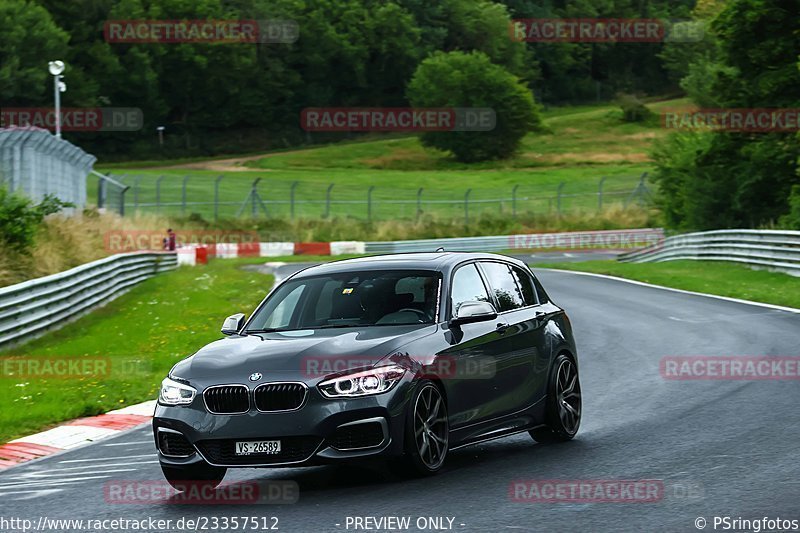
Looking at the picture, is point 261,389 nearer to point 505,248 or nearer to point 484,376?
point 484,376

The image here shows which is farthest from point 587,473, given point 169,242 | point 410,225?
point 410,225

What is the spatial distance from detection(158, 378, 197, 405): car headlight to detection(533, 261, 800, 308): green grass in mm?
17006

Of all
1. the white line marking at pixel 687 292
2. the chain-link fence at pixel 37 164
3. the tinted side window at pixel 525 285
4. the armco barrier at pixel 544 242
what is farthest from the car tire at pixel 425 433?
the armco barrier at pixel 544 242

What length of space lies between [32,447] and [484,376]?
4.54 meters

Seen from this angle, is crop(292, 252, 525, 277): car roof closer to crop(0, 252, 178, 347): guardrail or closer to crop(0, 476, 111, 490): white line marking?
crop(0, 476, 111, 490): white line marking

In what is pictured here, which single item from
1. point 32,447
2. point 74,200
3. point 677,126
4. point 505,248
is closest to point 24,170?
point 74,200

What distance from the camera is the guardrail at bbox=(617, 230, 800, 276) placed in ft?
98.8

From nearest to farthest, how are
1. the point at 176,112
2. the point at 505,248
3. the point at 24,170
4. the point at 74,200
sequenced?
the point at 24,170
the point at 74,200
the point at 505,248
the point at 176,112

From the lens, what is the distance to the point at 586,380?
47.7ft

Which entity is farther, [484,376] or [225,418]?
[484,376]

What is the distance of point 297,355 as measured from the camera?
847cm

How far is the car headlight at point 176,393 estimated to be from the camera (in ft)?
27.9

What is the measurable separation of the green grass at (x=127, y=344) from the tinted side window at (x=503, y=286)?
4944mm

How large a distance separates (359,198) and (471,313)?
70.9 meters
